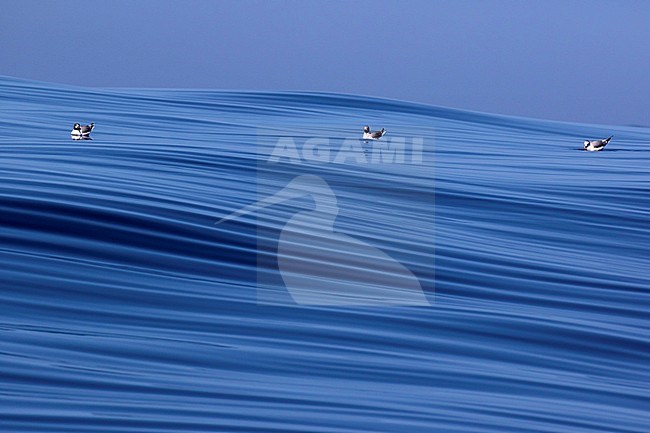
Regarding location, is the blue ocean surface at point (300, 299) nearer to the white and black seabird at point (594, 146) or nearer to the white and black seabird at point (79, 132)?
the white and black seabird at point (79, 132)

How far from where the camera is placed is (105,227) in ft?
28.3

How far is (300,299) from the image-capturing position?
23.7 ft

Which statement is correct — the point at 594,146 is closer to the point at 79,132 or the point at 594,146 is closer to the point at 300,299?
the point at 79,132

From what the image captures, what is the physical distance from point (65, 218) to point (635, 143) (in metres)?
16.1

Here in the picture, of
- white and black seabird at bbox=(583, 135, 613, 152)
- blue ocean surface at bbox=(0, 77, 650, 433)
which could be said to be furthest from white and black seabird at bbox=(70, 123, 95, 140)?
white and black seabird at bbox=(583, 135, 613, 152)

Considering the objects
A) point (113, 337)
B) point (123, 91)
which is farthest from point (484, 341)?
point (123, 91)

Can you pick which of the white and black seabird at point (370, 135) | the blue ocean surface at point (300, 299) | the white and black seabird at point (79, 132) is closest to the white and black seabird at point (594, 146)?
the blue ocean surface at point (300, 299)

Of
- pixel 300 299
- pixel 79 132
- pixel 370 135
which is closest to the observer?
pixel 300 299

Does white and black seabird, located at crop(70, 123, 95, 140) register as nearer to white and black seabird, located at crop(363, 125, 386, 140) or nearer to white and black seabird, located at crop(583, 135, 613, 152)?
white and black seabird, located at crop(363, 125, 386, 140)

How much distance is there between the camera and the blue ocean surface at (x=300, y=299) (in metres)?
5.17

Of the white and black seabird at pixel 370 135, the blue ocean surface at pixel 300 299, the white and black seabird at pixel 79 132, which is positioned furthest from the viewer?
the white and black seabird at pixel 370 135

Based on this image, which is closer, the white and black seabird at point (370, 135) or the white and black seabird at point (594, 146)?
the white and black seabird at point (370, 135)

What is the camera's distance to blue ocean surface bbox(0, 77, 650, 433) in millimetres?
5168

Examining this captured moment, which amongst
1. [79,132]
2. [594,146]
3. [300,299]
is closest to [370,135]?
[594,146]
